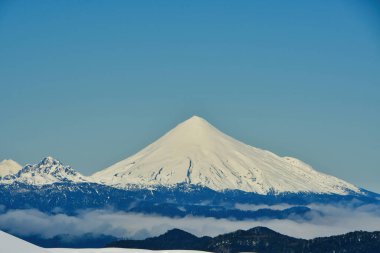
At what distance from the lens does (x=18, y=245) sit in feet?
654
